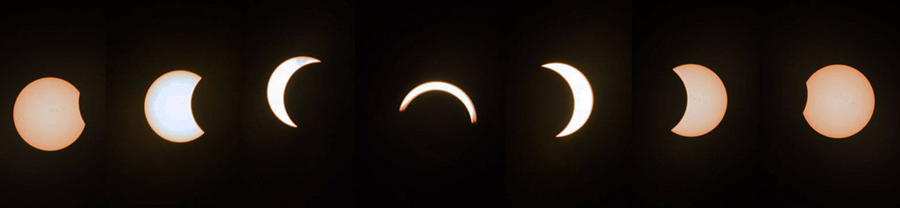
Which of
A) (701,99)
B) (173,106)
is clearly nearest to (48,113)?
(173,106)

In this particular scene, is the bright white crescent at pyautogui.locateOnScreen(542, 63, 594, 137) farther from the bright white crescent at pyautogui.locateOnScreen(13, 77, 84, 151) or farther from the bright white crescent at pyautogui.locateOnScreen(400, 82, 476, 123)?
the bright white crescent at pyautogui.locateOnScreen(13, 77, 84, 151)

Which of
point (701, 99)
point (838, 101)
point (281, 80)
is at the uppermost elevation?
point (281, 80)

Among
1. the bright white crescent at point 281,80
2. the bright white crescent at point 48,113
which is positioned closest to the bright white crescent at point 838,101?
the bright white crescent at point 281,80

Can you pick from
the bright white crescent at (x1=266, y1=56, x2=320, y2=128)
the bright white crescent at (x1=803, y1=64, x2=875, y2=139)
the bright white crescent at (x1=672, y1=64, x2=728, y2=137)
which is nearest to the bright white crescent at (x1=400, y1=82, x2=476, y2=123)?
the bright white crescent at (x1=266, y1=56, x2=320, y2=128)

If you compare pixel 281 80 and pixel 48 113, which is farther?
pixel 281 80

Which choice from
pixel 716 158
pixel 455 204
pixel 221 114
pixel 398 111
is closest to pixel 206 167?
pixel 221 114

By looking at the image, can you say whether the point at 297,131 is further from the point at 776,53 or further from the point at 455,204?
the point at 776,53

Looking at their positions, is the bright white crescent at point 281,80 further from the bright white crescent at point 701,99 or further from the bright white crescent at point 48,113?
the bright white crescent at point 701,99

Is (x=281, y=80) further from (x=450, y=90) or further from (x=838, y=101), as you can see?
(x=838, y=101)

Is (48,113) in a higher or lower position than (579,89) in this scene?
lower
